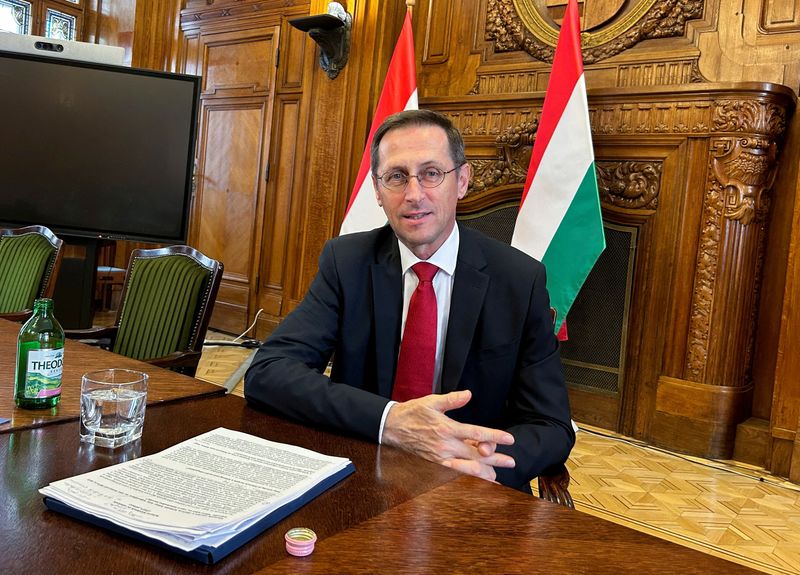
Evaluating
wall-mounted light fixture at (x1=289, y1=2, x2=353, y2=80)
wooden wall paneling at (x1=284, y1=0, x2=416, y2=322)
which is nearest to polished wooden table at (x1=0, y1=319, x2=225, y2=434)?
wooden wall paneling at (x1=284, y1=0, x2=416, y2=322)

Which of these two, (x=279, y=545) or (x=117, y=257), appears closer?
(x=279, y=545)

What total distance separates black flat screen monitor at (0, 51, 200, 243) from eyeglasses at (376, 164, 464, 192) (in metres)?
2.83

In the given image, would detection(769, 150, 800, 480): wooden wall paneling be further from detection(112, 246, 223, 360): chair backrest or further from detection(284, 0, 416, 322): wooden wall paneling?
detection(284, 0, 416, 322): wooden wall paneling

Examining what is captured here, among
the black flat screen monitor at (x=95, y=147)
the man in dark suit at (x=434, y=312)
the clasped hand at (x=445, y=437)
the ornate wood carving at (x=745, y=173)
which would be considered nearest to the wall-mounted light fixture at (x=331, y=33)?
the black flat screen monitor at (x=95, y=147)

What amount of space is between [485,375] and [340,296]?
14.5 inches

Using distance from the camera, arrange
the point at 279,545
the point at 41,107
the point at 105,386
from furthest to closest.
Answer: the point at 41,107
the point at 105,386
the point at 279,545

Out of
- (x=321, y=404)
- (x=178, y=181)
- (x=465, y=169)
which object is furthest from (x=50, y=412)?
(x=178, y=181)

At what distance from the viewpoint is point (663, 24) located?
3697 mm

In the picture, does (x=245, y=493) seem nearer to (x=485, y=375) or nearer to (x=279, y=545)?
(x=279, y=545)

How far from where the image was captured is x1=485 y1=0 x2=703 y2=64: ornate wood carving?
12.0 feet

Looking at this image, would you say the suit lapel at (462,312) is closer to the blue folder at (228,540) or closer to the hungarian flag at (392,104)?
the blue folder at (228,540)

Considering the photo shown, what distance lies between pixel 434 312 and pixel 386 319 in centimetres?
11

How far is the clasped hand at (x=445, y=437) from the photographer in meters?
1.15

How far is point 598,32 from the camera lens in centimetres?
391
